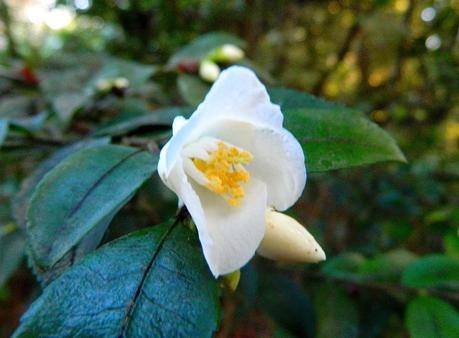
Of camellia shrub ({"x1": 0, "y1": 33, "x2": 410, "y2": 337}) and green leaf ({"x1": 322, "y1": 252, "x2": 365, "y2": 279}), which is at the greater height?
camellia shrub ({"x1": 0, "y1": 33, "x2": 410, "y2": 337})

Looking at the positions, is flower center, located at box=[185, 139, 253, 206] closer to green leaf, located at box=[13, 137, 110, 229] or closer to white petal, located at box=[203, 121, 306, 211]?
white petal, located at box=[203, 121, 306, 211]

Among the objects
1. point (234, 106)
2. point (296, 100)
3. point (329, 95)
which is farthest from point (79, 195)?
point (329, 95)

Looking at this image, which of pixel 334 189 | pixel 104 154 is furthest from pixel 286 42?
pixel 104 154

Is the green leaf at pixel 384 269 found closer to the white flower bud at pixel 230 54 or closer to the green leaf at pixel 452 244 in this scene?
the green leaf at pixel 452 244

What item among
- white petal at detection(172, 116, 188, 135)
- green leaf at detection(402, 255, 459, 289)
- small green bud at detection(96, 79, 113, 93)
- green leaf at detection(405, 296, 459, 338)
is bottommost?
green leaf at detection(405, 296, 459, 338)

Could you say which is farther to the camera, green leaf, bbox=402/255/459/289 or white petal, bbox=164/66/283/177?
green leaf, bbox=402/255/459/289

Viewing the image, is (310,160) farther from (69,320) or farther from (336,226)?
(336,226)

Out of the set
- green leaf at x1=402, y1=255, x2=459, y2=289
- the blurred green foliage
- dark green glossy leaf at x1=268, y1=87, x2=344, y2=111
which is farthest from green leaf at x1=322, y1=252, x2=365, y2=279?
dark green glossy leaf at x1=268, y1=87, x2=344, y2=111
